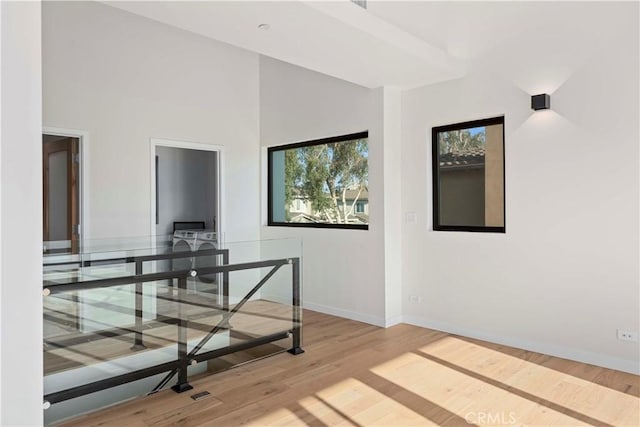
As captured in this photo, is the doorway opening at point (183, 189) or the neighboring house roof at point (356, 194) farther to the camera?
the doorway opening at point (183, 189)

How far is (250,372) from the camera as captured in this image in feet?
11.5

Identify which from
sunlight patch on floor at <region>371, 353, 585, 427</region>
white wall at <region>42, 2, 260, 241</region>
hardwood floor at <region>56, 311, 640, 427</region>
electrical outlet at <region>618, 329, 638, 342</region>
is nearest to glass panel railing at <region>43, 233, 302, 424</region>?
hardwood floor at <region>56, 311, 640, 427</region>

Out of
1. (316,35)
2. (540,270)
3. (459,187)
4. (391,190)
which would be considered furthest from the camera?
(391,190)

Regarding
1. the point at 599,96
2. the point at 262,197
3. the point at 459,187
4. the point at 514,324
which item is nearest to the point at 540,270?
the point at 514,324

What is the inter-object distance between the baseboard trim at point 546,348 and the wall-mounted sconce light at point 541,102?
6.62 ft

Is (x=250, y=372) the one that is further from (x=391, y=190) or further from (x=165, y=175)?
(x=165, y=175)

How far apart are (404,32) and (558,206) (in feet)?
6.36

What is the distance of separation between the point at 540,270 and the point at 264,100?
4057 millimetres

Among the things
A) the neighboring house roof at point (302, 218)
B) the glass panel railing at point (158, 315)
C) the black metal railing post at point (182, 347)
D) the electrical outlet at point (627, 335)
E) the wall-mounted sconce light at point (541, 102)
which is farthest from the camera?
the neighboring house roof at point (302, 218)

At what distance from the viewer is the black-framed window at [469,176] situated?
424 centimetres

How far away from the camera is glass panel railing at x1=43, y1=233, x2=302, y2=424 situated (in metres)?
2.78

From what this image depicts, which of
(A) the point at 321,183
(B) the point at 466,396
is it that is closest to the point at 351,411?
(B) the point at 466,396

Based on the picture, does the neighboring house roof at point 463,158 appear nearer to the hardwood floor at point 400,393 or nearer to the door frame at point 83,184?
the hardwood floor at point 400,393

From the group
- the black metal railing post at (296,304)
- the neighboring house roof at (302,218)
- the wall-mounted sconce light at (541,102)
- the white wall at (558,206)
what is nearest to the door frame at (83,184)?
the black metal railing post at (296,304)
